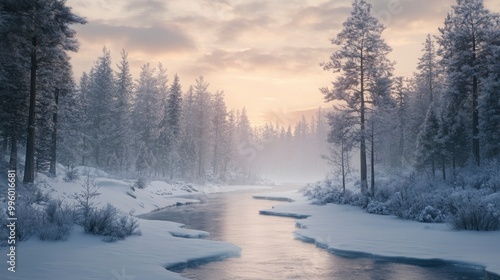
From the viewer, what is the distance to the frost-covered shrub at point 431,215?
18.2 meters

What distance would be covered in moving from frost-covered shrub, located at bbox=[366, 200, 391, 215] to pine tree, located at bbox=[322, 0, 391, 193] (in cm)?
687

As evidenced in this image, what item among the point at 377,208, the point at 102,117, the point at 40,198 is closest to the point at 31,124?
the point at 40,198

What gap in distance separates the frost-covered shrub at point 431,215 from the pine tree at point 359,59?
11650 millimetres

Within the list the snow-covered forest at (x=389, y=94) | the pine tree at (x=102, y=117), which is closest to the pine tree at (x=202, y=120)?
the pine tree at (x=102, y=117)

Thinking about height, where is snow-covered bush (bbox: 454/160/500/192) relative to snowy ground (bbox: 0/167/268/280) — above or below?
above

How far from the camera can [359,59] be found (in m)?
31.3

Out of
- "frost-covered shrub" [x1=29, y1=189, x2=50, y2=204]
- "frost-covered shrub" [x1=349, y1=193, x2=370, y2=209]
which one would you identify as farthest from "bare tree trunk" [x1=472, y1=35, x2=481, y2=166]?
"frost-covered shrub" [x1=29, y1=189, x2=50, y2=204]

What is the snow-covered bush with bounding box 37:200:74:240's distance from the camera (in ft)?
37.8

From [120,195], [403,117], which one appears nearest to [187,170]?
[403,117]

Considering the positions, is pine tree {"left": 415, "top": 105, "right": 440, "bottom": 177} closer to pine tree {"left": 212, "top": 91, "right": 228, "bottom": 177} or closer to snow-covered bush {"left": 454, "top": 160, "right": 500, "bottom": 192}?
snow-covered bush {"left": 454, "top": 160, "right": 500, "bottom": 192}

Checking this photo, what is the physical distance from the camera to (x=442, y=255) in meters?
11.5

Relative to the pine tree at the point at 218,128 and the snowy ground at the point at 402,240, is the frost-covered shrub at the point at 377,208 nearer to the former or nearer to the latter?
the snowy ground at the point at 402,240

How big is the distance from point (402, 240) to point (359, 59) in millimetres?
20186

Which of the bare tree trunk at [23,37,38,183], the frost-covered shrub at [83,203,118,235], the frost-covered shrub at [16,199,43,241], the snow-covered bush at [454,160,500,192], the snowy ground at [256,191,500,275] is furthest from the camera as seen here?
the bare tree trunk at [23,37,38,183]
